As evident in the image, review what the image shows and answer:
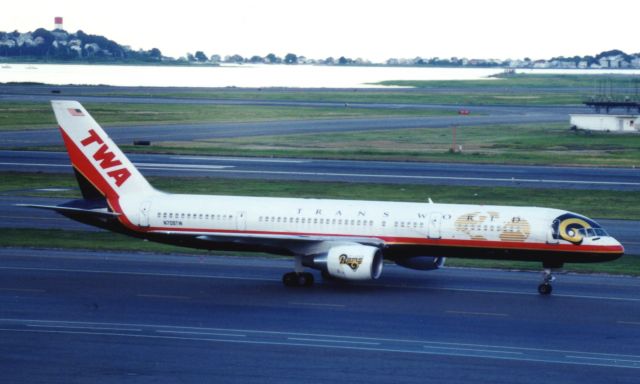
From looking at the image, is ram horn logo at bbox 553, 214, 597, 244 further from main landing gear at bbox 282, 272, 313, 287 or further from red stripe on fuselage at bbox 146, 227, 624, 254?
main landing gear at bbox 282, 272, 313, 287

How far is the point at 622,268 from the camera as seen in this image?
167 ft

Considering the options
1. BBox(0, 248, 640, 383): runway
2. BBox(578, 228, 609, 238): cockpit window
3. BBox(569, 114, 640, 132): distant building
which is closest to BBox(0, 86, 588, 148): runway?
BBox(569, 114, 640, 132): distant building

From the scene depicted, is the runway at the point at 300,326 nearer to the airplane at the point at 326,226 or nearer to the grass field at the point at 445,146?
the airplane at the point at 326,226

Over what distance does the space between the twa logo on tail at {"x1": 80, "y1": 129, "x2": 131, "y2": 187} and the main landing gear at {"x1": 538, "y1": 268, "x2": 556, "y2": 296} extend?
1934 centimetres

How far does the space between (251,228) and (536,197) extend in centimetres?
3099

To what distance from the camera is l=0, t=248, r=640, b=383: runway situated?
3184 cm

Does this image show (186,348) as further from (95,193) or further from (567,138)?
(567,138)

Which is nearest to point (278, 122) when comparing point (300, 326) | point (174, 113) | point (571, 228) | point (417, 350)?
point (174, 113)

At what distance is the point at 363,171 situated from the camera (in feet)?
291

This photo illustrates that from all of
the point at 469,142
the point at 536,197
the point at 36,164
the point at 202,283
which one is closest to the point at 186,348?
the point at 202,283

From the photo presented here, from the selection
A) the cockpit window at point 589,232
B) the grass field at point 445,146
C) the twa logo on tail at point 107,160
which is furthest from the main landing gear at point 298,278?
the grass field at point 445,146

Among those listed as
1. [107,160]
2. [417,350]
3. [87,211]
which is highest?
[107,160]

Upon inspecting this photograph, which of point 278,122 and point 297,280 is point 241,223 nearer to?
point 297,280

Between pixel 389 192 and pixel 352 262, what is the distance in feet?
102
